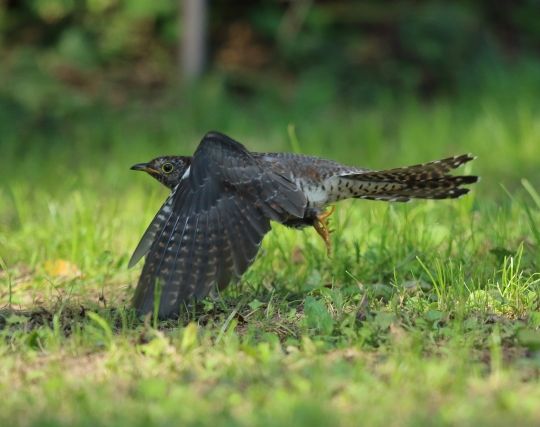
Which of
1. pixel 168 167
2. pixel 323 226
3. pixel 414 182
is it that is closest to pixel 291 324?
pixel 323 226

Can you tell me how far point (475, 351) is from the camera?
168 inches

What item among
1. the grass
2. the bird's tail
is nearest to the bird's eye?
the grass

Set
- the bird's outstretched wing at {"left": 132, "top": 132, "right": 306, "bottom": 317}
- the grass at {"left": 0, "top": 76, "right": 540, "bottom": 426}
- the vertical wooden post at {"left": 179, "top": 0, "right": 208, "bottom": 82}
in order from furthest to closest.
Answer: the vertical wooden post at {"left": 179, "top": 0, "right": 208, "bottom": 82} → the bird's outstretched wing at {"left": 132, "top": 132, "right": 306, "bottom": 317} → the grass at {"left": 0, "top": 76, "right": 540, "bottom": 426}

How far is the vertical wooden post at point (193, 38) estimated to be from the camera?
1214 cm

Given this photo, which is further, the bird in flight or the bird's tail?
the bird's tail

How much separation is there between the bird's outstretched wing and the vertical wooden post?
716cm

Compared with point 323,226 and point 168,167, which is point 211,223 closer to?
point 323,226

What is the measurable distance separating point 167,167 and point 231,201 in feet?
3.38

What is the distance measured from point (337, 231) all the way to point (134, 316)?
5.54 feet

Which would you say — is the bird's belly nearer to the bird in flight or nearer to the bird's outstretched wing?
the bird in flight

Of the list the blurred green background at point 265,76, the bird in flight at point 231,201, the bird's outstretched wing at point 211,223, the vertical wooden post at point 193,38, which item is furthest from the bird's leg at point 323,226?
the vertical wooden post at point 193,38

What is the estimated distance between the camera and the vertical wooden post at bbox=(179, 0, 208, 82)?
12141mm

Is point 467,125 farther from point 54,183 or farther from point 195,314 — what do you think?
point 195,314

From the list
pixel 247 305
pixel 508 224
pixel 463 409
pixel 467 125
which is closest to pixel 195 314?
pixel 247 305
